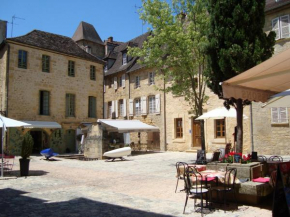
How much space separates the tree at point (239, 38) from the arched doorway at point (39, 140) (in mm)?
15596

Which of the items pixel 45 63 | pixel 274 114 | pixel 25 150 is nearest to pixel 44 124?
pixel 45 63

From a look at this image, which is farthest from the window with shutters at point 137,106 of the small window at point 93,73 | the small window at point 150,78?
the small window at point 93,73

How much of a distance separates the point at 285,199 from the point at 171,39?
9.25 metres

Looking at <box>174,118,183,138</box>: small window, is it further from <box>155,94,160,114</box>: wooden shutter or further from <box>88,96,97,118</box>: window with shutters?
<box>88,96,97,118</box>: window with shutters

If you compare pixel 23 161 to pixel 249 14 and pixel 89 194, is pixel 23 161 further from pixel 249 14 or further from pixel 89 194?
pixel 249 14

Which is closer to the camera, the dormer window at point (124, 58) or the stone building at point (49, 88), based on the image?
the stone building at point (49, 88)

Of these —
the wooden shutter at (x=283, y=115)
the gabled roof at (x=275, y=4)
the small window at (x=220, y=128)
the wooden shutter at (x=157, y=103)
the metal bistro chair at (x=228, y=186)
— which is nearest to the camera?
the metal bistro chair at (x=228, y=186)

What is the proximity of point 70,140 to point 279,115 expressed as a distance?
578 inches

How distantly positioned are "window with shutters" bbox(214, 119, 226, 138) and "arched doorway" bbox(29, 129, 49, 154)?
11.9 meters

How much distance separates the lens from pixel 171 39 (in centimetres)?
1227

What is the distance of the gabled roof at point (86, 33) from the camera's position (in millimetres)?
35181

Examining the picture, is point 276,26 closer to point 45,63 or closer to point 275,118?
point 275,118

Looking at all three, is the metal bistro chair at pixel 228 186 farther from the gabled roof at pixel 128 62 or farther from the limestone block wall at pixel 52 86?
the gabled roof at pixel 128 62

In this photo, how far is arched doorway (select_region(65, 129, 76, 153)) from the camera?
22.2m
